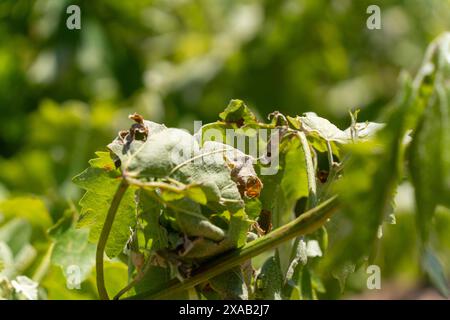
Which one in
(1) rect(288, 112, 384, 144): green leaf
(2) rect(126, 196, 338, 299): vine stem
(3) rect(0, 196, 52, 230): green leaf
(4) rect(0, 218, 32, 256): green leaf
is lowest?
(4) rect(0, 218, 32, 256): green leaf

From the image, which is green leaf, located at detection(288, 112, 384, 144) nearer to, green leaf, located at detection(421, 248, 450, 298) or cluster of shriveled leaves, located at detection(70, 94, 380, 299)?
cluster of shriveled leaves, located at detection(70, 94, 380, 299)

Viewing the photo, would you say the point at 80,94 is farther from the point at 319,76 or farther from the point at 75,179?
the point at 75,179

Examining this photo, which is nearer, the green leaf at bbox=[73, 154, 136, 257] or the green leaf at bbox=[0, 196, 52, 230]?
the green leaf at bbox=[73, 154, 136, 257]

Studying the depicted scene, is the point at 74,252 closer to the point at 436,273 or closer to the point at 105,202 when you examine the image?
the point at 105,202

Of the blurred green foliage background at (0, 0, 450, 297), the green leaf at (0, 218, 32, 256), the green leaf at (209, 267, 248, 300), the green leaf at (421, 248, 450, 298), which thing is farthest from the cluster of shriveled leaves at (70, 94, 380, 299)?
the blurred green foliage background at (0, 0, 450, 297)

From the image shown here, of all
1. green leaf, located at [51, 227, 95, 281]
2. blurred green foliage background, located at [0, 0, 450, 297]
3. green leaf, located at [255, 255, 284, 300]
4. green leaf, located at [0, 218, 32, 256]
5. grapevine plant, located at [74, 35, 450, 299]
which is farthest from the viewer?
blurred green foliage background, located at [0, 0, 450, 297]

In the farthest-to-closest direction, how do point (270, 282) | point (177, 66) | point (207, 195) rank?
1. point (177, 66)
2. point (270, 282)
3. point (207, 195)

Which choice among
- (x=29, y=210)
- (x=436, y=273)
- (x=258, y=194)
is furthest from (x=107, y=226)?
(x=29, y=210)

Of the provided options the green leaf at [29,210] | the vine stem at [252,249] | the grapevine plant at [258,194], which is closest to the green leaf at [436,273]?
the grapevine plant at [258,194]

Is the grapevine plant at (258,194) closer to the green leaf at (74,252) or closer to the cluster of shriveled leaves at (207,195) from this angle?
the cluster of shriveled leaves at (207,195)
